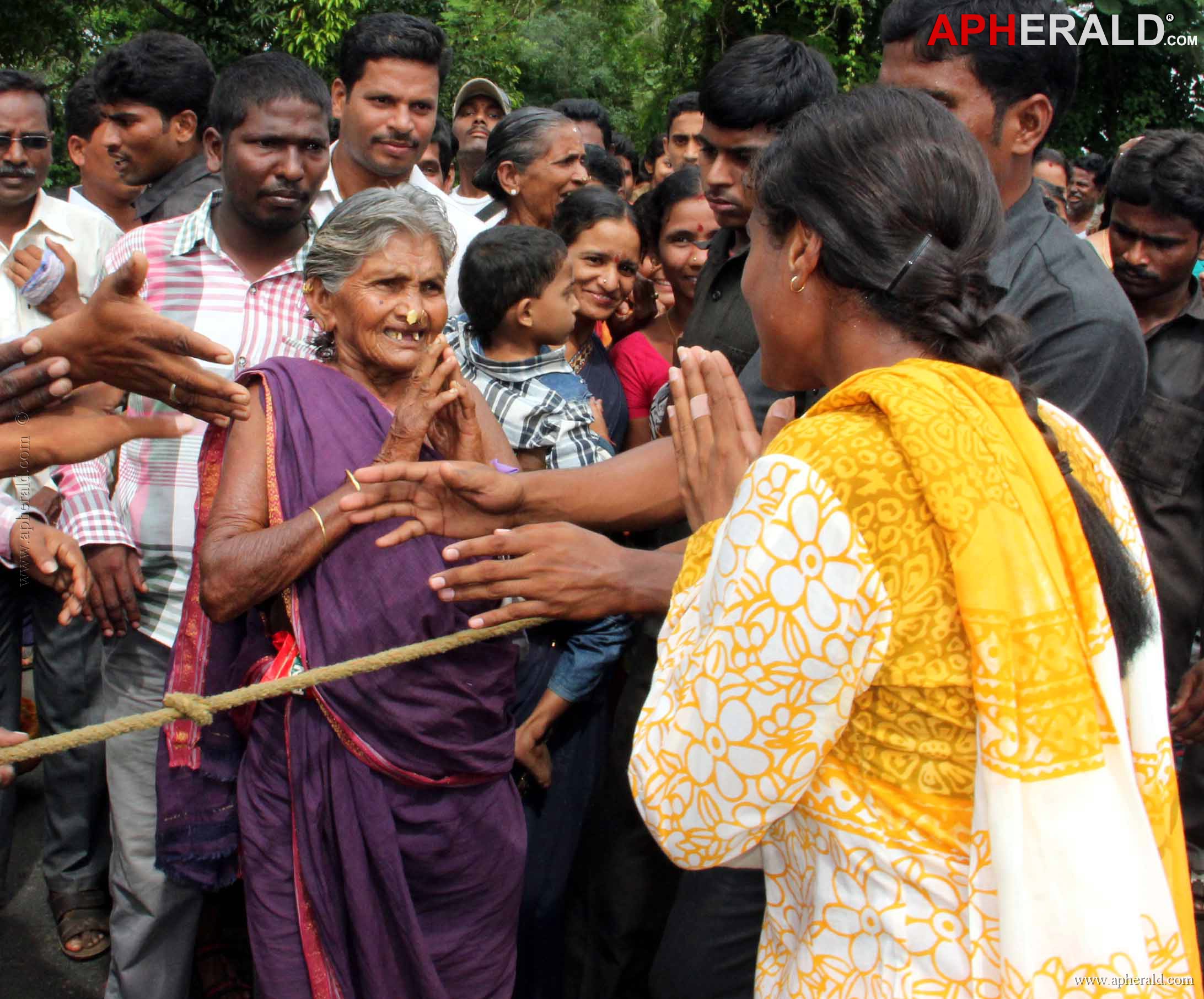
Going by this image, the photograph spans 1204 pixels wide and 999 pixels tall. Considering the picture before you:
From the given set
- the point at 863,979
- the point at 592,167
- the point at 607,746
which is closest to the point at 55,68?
the point at 592,167

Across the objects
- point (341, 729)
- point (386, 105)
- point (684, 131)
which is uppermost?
point (386, 105)

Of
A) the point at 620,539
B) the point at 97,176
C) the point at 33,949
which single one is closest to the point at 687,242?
the point at 620,539

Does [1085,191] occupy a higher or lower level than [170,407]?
lower

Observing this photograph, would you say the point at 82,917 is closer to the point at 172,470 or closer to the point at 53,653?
the point at 53,653

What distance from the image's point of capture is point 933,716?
4.75 feet

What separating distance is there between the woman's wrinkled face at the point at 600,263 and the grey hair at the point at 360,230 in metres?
1.11

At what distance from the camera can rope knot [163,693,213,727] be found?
2.15m

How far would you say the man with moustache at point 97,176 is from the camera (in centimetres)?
486

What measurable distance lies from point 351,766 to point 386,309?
40.6 inches

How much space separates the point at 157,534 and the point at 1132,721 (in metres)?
2.33

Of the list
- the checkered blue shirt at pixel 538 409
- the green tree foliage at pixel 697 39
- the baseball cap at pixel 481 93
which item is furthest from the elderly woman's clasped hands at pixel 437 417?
the green tree foliage at pixel 697 39

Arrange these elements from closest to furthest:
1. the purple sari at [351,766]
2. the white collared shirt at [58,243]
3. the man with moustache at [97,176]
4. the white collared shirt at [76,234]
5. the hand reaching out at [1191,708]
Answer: the purple sari at [351,766] → the hand reaching out at [1191,708] → the white collared shirt at [58,243] → the white collared shirt at [76,234] → the man with moustache at [97,176]

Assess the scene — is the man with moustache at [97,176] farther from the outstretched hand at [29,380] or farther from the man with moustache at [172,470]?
the outstretched hand at [29,380]

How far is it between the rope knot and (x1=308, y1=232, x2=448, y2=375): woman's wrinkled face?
0.89 meters
